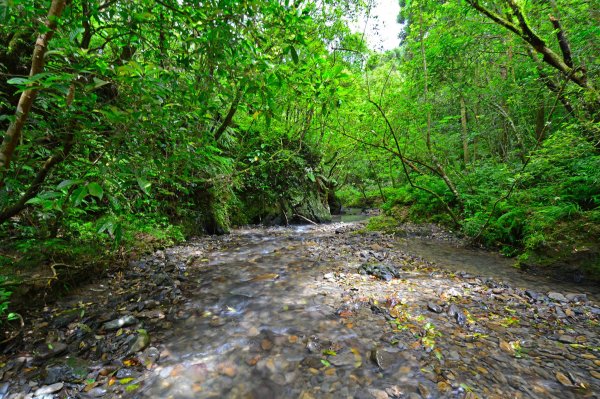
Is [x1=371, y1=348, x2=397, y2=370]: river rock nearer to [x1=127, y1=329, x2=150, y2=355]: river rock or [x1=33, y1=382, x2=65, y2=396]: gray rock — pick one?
[x1=127, y1=329, x2=150, y2=355]: river rock

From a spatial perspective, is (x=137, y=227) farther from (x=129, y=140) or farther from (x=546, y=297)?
(x=546, y=297)

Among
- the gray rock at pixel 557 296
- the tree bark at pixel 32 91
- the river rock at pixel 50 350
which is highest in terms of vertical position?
the tree bark at pixel 32 91

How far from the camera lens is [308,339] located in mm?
3189

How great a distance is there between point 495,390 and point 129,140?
3967 millimetres

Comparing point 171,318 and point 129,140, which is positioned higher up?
point 129,140

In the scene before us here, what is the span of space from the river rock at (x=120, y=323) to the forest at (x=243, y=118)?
3.98ft

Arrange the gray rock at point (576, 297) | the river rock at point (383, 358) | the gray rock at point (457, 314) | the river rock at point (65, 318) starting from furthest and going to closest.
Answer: the gray rock at point (576, 297)
the gray rock at point (457, 314)
the river rock at point (65, 318)
the river rock at point (383, 358)

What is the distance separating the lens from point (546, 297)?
13.8ft

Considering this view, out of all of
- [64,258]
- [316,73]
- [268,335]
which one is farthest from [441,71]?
[64,258]

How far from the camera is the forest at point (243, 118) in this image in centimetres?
237

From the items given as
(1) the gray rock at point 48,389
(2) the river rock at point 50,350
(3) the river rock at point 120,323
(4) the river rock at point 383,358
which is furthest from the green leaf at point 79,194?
(4) the river rock at point 383,358

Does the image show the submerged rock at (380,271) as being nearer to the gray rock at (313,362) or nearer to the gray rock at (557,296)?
the gray rock at (557,296)

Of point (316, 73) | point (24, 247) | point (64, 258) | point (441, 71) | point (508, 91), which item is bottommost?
point (64, 258)

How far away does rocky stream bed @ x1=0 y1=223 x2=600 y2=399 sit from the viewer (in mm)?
2471
